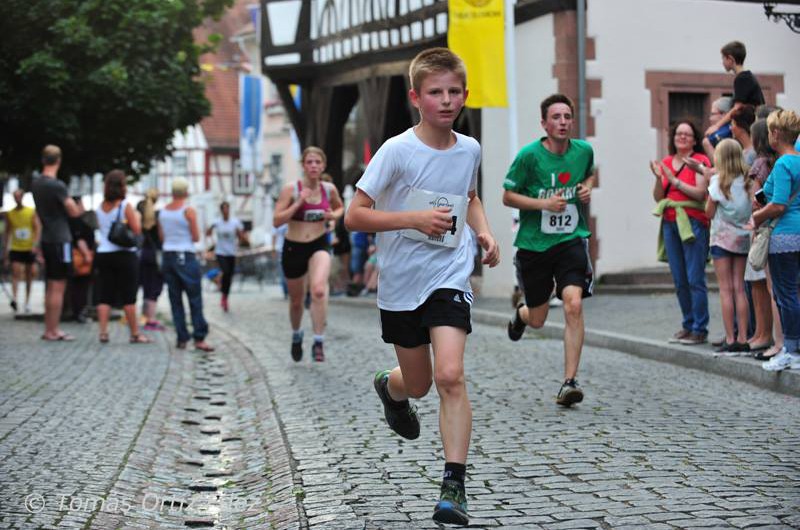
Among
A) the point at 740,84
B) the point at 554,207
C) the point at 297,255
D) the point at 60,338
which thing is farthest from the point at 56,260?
the point at 554,207

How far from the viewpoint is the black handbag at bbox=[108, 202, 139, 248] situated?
45.8 feet

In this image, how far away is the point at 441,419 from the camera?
16.5 ft

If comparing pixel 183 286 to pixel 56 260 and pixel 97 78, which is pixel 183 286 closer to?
pixel 56 260

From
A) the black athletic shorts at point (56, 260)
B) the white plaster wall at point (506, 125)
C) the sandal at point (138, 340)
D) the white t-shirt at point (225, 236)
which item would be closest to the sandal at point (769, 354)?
the sandal at point (138, 340)

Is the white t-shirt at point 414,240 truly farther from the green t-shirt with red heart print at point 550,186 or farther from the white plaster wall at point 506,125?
the white plaster wall at point 506,125

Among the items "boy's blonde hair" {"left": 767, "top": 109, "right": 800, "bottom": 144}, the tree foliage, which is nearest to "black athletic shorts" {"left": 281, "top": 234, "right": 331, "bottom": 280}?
"boy's blonde hair" {"left": 767, "top": 109, "right": 800, "bottom": 144}

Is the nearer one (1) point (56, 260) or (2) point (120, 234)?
(2) point (120, 234)

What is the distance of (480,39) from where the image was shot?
1764cm

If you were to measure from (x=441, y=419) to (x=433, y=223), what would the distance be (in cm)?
75

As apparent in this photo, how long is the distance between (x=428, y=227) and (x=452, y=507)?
106 centimetres

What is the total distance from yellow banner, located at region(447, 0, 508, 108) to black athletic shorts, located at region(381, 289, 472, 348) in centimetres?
1249

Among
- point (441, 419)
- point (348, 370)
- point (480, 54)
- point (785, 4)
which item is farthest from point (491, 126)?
point (441, 419)

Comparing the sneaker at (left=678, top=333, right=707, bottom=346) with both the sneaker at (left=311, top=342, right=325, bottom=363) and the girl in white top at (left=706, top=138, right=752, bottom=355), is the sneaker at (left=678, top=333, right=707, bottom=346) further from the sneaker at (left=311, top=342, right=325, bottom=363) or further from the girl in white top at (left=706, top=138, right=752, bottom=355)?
the sneaker at (left=311, top=342, right=325, bottom=363)

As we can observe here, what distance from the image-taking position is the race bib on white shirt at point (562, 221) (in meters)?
8.49
